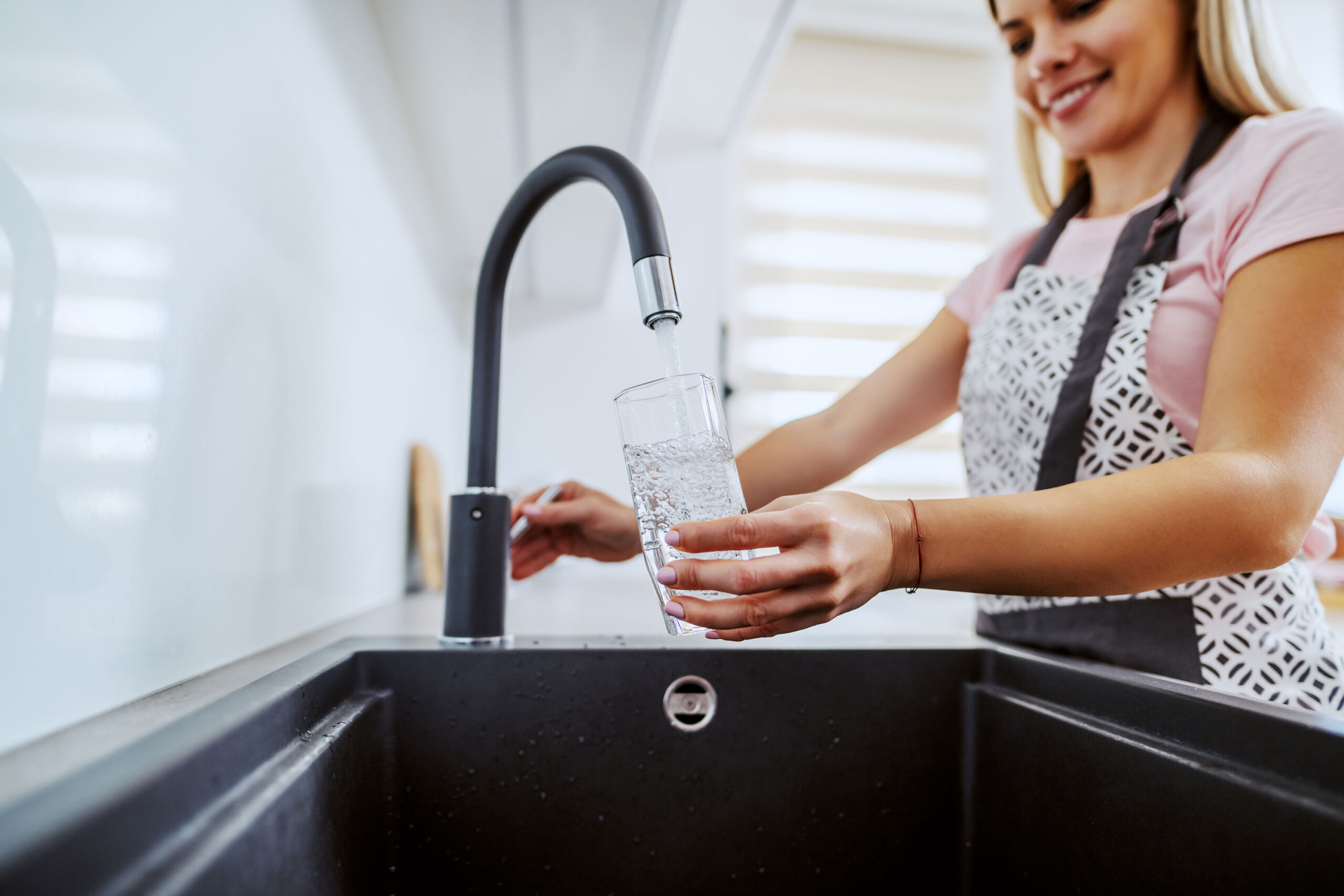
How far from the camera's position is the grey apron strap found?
73 cm

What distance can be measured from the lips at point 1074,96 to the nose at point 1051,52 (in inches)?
1.1

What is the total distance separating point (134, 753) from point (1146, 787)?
0.47m

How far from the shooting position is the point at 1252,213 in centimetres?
64

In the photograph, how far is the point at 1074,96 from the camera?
2.81 ft

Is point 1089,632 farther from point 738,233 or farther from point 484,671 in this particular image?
point 738,233

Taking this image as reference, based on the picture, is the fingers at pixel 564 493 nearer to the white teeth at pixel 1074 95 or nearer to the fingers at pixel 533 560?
the fingers at pixel 533 560

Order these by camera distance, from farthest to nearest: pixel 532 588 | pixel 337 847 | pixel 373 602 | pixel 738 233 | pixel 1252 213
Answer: pixel 738 233 → pixel 532 588 → pixel 373 602 → pixel 1252 213 → pixel 337 847

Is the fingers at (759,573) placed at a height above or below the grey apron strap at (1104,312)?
below

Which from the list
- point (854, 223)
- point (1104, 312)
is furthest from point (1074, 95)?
point (854, 223)

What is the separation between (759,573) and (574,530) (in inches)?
17.7

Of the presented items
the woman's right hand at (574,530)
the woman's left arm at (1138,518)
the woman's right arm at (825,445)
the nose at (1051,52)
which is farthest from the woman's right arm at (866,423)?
the woman's left arm at (1138,518)

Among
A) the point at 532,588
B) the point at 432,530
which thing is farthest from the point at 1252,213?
the point at 532,588

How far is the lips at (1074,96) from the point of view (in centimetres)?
84

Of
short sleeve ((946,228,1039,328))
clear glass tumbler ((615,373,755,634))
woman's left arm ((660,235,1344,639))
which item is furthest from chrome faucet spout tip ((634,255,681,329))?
short sleeve ((946,228,1039,328))
